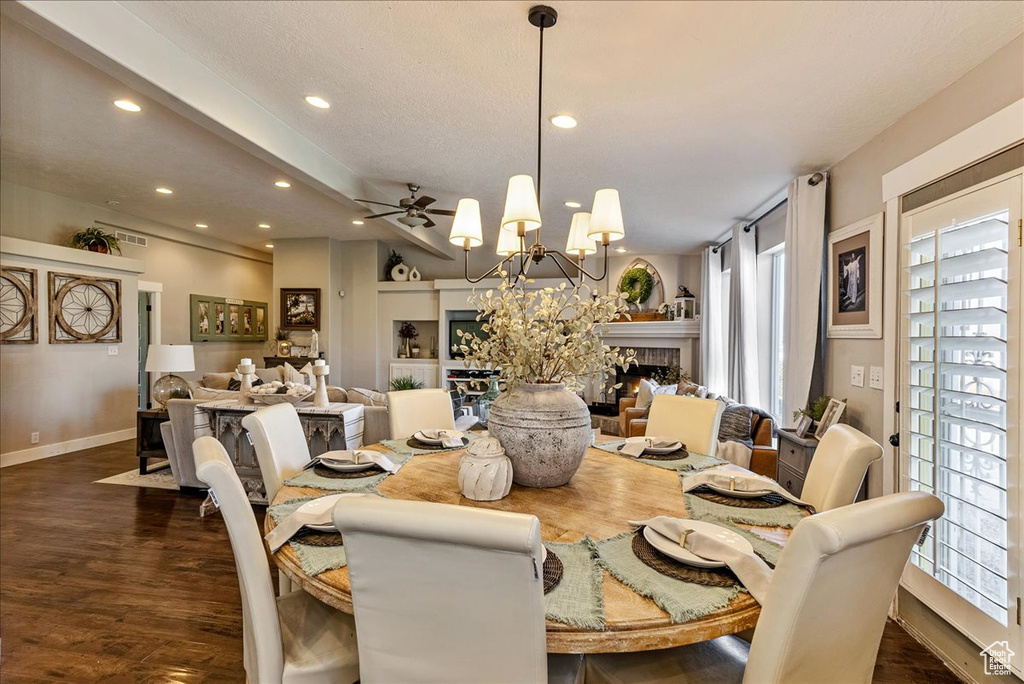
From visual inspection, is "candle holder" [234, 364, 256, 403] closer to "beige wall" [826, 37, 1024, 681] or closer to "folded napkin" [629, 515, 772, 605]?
"folded napkin" [629, 515, 772, 605]

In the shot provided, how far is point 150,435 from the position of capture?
4195 mm

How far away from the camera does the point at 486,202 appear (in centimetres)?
463

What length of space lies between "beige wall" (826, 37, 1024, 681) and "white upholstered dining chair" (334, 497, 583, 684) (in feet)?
7.08

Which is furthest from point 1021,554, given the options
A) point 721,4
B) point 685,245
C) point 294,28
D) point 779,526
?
point 685,245

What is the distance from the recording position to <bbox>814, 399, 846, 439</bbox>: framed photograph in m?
2.84

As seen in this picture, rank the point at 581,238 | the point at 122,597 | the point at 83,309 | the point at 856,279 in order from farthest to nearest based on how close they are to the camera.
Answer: the point at 83,309
the point at 856,279
the point at 122,597
the point at 581,238

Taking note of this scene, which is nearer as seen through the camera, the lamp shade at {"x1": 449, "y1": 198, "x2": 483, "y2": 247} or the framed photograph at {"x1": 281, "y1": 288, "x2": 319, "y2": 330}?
the lamp shade at {"x1": 449, "y1": 198, "x2": 483, "y2": 247}

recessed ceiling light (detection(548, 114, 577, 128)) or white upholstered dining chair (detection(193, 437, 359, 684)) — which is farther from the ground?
recessed ceiling light (detection(548, 114, 577, 128))

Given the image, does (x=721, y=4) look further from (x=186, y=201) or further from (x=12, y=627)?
(x=186, y=201)

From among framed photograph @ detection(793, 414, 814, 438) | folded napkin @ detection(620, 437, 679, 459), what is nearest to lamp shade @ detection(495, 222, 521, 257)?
folded napkin @ detection(620, 437, 679, 459)

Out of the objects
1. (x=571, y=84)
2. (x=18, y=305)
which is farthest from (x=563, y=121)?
(x=18, y=305)

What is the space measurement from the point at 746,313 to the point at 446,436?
12.1 ft

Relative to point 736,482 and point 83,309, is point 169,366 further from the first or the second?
point 736,482

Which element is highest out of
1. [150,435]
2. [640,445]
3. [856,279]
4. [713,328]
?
[856,279]
